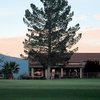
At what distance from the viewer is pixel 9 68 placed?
86.8 m

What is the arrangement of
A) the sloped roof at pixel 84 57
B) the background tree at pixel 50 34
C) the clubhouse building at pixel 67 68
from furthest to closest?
1. the sloped roof at pixel 84 57
2. the clubhouse building at pixel 67 68
3. the background tree at pixel 50 34

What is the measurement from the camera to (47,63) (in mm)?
80812

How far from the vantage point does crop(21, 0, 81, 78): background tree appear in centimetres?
8044

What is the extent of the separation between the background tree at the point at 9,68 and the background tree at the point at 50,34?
17.7ft

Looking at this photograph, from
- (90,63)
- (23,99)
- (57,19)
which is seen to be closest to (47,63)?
(57,19)

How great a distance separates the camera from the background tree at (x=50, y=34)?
80.4m

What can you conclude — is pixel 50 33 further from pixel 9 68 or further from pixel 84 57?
pixel 84 57

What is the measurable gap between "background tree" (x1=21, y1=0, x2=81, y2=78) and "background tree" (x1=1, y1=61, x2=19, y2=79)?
212 inches

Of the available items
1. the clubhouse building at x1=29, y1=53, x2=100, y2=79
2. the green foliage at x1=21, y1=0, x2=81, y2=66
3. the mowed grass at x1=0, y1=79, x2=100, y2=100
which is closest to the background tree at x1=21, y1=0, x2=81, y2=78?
the green foliage at x1=21, y1=0, x2=81, y2=66

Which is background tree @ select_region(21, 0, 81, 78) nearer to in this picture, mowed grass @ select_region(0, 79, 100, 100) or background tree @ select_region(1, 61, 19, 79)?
background tree @ select_region(1, 61, 19, 79)

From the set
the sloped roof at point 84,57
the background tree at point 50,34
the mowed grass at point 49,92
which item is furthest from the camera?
the sloped roof at point 84,57

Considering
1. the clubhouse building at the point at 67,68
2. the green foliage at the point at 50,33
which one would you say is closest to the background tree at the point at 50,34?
the green foliage at the point at 50,33

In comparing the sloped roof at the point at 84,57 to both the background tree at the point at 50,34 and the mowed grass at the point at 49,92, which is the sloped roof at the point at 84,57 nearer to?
the background tree at the point at 50,34

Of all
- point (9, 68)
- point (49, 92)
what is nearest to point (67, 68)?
point (9, 68)
